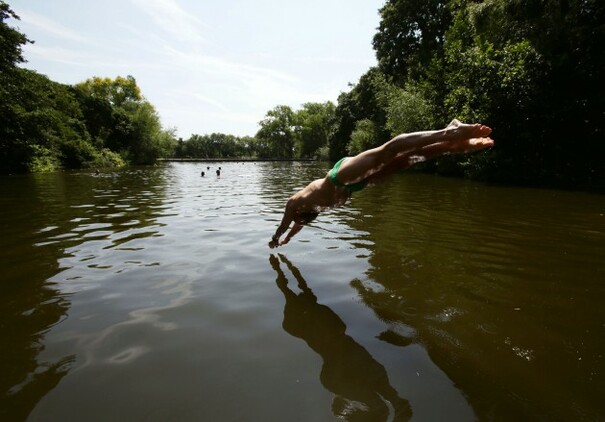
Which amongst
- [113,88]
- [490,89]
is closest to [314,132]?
[113,88]

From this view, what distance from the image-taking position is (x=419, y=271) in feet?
15.5

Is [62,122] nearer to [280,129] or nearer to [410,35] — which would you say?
[410,35]

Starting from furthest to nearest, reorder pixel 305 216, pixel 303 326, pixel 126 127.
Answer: pixel 126 127 → pixel 305 216 → pixel 303 326

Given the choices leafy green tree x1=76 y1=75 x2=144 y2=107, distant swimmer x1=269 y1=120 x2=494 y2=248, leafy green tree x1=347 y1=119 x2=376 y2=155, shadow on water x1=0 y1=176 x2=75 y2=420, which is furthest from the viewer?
leafy green tree x1=76 y1=75 x2=144 y2=107

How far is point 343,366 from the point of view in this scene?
8.53ft

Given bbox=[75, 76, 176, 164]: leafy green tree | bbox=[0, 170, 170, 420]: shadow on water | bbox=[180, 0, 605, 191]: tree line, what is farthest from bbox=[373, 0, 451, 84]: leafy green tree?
bbox=[75, 76, 176, 164]: leafy green tree

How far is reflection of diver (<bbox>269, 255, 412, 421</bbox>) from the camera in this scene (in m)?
2.15

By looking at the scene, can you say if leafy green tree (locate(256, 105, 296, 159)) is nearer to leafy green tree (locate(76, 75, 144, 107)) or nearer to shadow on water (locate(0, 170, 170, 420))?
leafy green tree (locate(76, 75, 144, 107))

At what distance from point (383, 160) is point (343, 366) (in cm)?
249

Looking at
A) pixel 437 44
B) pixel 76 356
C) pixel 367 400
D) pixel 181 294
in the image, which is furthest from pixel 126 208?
pixel 437 44

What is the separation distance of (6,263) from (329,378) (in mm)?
5198

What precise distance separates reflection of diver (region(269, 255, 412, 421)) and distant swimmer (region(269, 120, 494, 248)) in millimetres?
1573

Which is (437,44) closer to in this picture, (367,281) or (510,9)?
(510,9)

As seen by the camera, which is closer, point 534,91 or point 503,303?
point 503,303
